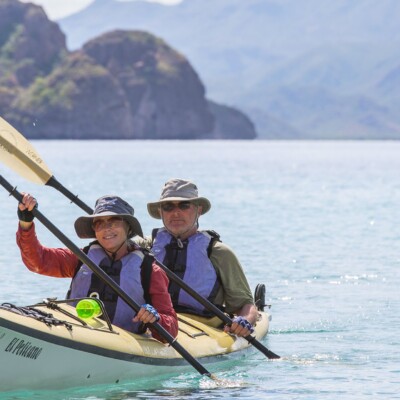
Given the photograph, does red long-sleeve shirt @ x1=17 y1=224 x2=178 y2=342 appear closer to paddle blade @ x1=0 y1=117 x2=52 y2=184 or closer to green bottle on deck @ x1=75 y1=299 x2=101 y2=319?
green bottle on deck @ x1=75 y1=299 x2=101 y2=319

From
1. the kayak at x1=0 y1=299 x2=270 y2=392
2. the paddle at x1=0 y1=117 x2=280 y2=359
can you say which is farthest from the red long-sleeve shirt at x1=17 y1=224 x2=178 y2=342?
the paddle at x1=0 y1=117 x2=280 y2=359

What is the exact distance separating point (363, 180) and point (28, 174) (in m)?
63.0

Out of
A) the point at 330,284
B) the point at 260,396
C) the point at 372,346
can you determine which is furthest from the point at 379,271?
the point at 260,396

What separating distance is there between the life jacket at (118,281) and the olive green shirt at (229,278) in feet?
5.04

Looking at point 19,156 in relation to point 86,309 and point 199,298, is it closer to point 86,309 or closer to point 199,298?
point 86,309

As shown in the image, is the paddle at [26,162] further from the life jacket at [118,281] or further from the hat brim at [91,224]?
the hat brim at [91,224]

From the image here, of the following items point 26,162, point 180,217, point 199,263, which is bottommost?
point 199,263

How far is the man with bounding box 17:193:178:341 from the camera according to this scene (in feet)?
31.8

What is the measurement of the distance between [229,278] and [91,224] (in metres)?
2.19

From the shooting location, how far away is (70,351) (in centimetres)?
946

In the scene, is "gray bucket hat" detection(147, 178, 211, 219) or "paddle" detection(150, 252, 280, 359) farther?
"paddle" detection(150, 252, 280, 359)

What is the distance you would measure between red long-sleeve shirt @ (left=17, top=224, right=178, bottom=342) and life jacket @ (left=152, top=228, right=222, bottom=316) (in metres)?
1.31

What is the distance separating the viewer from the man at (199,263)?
450 inches

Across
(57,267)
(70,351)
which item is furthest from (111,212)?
(70,351)
